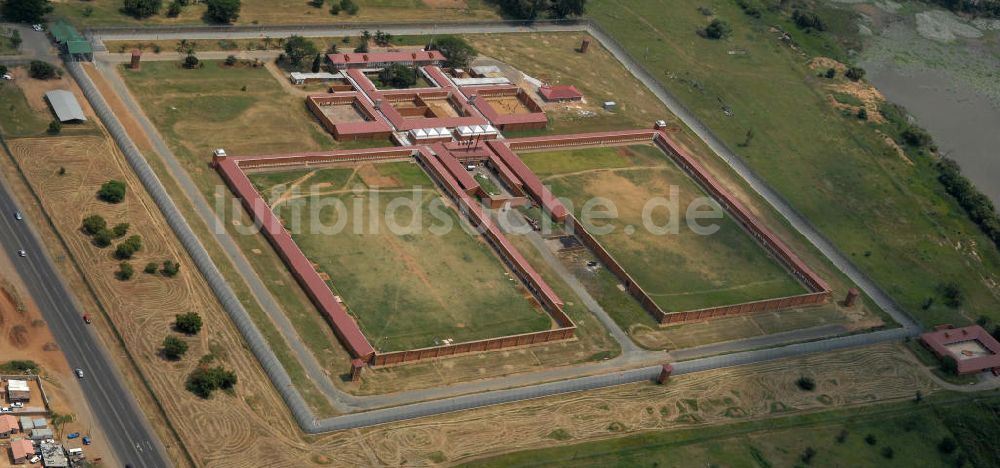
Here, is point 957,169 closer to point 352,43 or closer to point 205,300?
point 352,43

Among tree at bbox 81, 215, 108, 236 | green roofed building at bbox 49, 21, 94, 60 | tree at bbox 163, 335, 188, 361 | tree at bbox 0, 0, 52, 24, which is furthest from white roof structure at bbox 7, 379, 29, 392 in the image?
tree at bbox 0, 0, 52, 24

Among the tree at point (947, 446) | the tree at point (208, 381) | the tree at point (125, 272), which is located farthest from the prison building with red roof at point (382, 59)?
the tree at point (947, 446)

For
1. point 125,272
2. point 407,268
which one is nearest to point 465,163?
point 407,268

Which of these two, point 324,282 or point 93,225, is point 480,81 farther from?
point 93,225

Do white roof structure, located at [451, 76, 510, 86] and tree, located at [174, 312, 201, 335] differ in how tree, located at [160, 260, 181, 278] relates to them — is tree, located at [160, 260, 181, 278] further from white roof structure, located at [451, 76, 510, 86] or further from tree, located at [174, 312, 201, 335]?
white roof structure, located at [451, 76, 510, 86]

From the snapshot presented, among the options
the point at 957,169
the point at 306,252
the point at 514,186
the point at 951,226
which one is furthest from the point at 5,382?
the point at 957,169

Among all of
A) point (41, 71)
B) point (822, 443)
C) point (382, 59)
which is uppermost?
point (41, 71)
